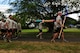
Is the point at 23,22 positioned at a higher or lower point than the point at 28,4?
lower

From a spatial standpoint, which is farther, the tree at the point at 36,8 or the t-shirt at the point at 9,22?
the tree at the point at 36,8

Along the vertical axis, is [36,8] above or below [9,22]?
below

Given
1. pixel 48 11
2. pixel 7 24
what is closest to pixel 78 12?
pixel 48 11

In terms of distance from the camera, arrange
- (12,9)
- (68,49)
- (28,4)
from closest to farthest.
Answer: (68,49)
(28,4)
(12,9)

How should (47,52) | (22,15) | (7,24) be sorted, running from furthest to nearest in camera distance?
(22,15) < (7,24) < (47,52)

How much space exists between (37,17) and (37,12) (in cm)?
114

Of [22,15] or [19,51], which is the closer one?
[19,51]

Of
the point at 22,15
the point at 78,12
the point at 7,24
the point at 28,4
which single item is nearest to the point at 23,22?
the point at 22,15

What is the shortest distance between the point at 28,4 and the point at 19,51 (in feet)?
69.7

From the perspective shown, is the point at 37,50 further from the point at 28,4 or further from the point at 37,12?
the point at 37,12

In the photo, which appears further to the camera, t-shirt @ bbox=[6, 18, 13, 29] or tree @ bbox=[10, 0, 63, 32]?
tree @ bbox=[10, 0, 63, 32]

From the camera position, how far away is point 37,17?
40188 mm

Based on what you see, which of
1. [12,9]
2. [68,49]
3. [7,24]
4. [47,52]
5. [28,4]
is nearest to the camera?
[47,52]

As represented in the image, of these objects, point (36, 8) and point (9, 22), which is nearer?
point (9, 22)
